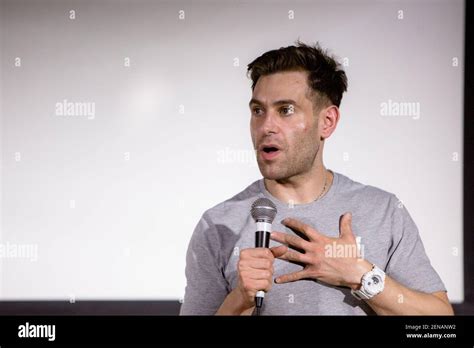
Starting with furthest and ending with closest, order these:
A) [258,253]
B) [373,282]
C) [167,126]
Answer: [167,126]
[373,282]
[258,253]

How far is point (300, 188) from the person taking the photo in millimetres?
2041

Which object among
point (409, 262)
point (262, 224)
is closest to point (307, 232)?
point (262, 224)

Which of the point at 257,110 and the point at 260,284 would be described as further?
the point at 257,110

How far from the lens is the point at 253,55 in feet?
7.09

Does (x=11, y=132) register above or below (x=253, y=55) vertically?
below

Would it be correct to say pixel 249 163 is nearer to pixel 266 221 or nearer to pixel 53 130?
pixel 266 221

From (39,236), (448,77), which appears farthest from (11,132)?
(448,77)

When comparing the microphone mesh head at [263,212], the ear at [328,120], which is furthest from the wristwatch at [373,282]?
the ear at [328,120]

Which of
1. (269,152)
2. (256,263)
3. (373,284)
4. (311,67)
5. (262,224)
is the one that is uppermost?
(311,67)

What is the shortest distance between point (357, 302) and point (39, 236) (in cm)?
121

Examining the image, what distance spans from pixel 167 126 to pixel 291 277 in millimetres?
733

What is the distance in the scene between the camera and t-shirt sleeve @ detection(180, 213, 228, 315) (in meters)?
1.96

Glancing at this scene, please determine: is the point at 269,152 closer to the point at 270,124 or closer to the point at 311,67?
the point at 270,124
